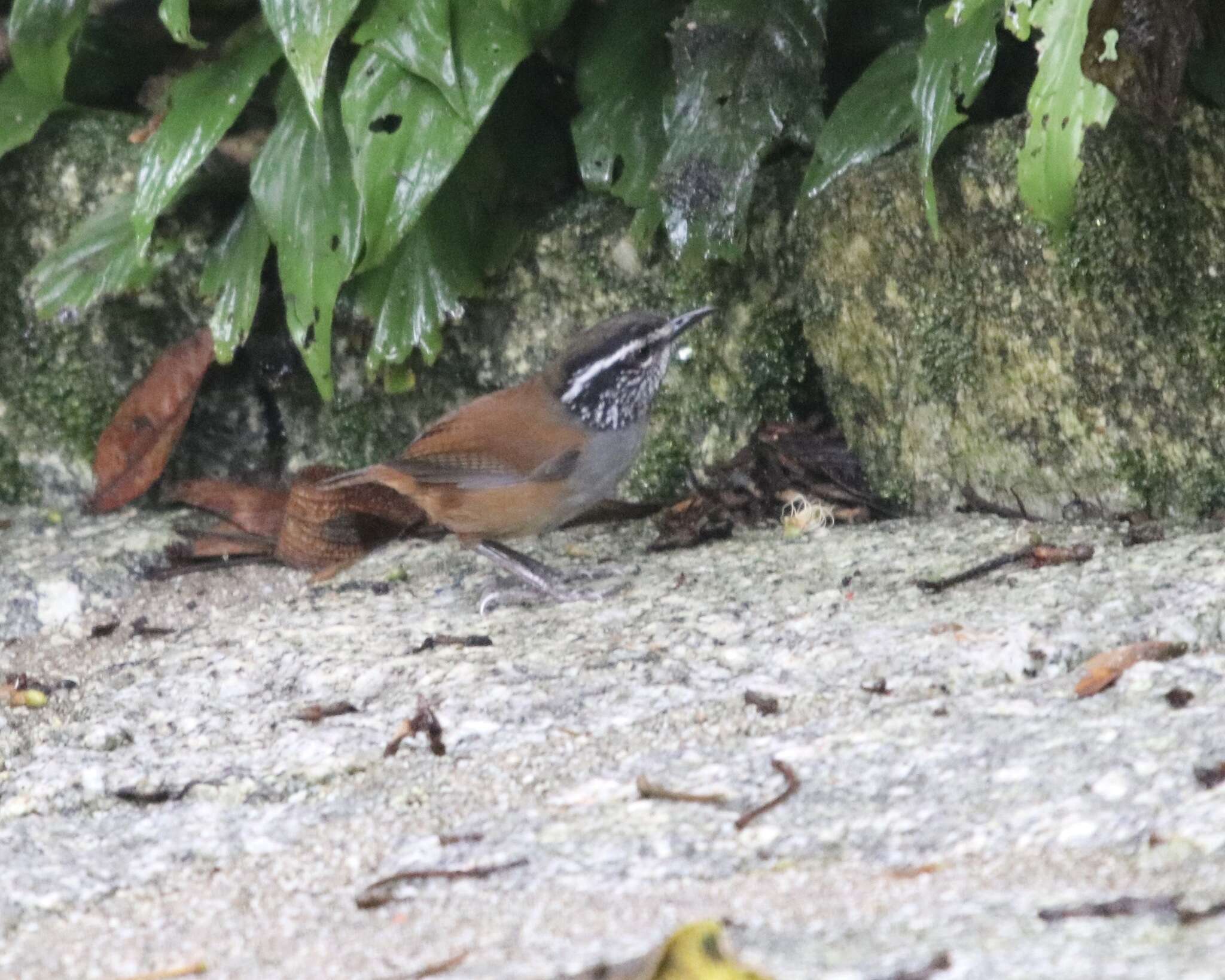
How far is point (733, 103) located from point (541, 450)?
53.4 inches

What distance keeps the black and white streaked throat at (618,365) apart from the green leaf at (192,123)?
1511 mm

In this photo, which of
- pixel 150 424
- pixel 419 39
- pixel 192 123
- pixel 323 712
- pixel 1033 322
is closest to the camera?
pixel 323 712

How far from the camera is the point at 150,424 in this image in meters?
6.44

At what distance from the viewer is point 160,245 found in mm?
6270

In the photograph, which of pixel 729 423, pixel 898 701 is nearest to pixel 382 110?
pixel 729 423

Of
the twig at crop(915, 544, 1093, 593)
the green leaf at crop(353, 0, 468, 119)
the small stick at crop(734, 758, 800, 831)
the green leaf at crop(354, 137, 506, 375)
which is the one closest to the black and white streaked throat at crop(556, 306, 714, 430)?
the green leaf at crop(354, 137, 506, 375)

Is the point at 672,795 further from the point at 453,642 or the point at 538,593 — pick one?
the point at 538,593

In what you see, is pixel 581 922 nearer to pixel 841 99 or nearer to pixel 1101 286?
pixel 1101 286

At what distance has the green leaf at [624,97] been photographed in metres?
5.75

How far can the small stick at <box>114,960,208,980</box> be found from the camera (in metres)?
2.79

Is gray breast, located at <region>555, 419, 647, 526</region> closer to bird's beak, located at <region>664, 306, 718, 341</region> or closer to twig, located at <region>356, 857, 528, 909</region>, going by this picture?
bird's beak, located at <region>664, 306, 718, 341</region>

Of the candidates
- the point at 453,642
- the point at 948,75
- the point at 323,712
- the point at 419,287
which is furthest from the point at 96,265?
the point at 948,75

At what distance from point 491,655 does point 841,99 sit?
2184 mm

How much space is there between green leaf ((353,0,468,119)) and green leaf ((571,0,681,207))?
1.95 feet
